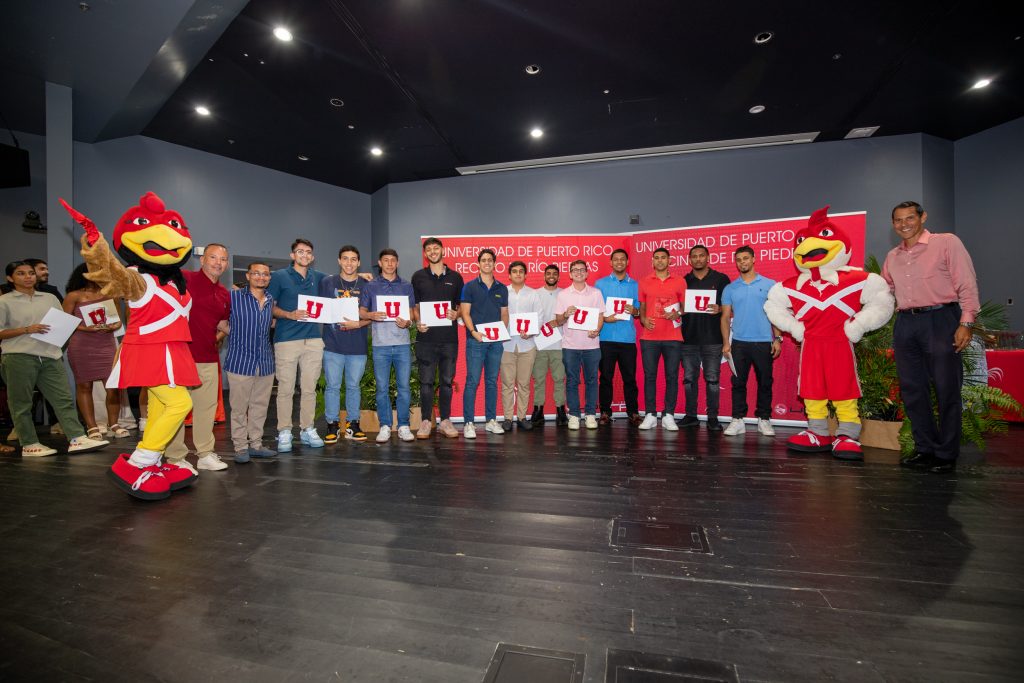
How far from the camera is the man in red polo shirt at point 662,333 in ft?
17.1

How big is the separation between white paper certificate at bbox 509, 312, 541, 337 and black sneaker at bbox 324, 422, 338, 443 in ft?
6.91

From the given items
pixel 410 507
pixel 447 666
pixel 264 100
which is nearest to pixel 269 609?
pixel 447 666

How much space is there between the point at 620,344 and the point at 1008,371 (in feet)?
14.9

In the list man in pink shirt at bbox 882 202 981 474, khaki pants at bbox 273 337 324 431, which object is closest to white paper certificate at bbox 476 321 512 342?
khaki pants at bbox 273 337 324 431

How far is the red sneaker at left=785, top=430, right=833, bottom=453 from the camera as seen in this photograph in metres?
3.99

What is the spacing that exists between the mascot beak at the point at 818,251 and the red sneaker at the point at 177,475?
5002 millimetres

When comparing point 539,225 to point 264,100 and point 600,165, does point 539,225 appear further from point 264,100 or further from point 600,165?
point 264,100

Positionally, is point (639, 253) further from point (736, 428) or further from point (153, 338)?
point (153, 338)

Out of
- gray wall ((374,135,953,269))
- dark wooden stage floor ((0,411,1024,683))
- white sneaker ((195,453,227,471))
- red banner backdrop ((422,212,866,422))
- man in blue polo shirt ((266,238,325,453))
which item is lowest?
dark wooden stage floor ((0,411,1024,683))

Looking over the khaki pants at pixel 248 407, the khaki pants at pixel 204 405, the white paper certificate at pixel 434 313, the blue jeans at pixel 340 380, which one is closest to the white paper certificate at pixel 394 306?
the white paper certificate at pixel 434 313

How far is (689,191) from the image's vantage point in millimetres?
7992

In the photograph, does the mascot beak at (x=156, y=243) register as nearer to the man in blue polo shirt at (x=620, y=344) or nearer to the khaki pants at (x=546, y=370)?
the khaki pants at (x=546, y=370)

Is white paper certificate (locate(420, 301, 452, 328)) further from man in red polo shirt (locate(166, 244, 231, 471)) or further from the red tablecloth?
the red tablecloth

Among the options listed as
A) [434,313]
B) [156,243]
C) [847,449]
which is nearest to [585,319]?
[434,313]
